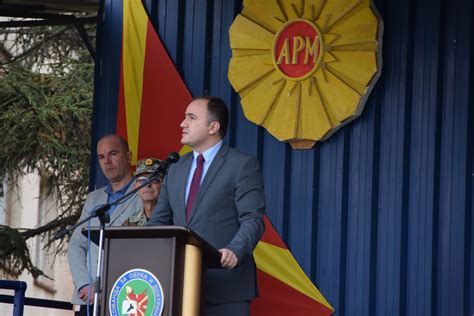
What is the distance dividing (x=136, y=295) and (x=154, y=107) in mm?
2763

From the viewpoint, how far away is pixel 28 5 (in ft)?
27.2

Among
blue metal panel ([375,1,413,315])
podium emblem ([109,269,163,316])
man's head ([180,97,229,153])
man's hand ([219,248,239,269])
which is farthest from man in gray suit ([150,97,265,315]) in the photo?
blue metal panel ([375,1,413,315])

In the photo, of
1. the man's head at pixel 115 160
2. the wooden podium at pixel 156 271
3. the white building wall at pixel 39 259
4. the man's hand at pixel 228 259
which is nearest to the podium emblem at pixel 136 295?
the wooden podium at pixel 156 271

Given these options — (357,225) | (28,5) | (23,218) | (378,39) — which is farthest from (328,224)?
(23,218)

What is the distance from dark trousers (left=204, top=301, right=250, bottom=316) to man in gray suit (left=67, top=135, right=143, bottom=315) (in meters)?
1.20

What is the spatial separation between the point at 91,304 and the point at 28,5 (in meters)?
3.04

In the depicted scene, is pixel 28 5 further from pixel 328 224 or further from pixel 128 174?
pixel 328 224

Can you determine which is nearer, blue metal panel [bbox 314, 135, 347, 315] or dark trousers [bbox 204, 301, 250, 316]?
dark trousers [bbox 204, 301, 250, 316]

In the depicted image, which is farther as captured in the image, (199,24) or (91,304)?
(199,24)

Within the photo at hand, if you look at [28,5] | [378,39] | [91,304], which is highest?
[28,5]

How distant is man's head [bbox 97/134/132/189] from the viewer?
648 centimetres

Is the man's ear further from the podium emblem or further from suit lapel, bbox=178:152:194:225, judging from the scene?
the podium emblem

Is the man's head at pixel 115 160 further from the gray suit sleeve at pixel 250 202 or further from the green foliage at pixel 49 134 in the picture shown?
the green foliage at pixel 49 134

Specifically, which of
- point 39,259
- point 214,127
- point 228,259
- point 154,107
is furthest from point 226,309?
point 39,259
